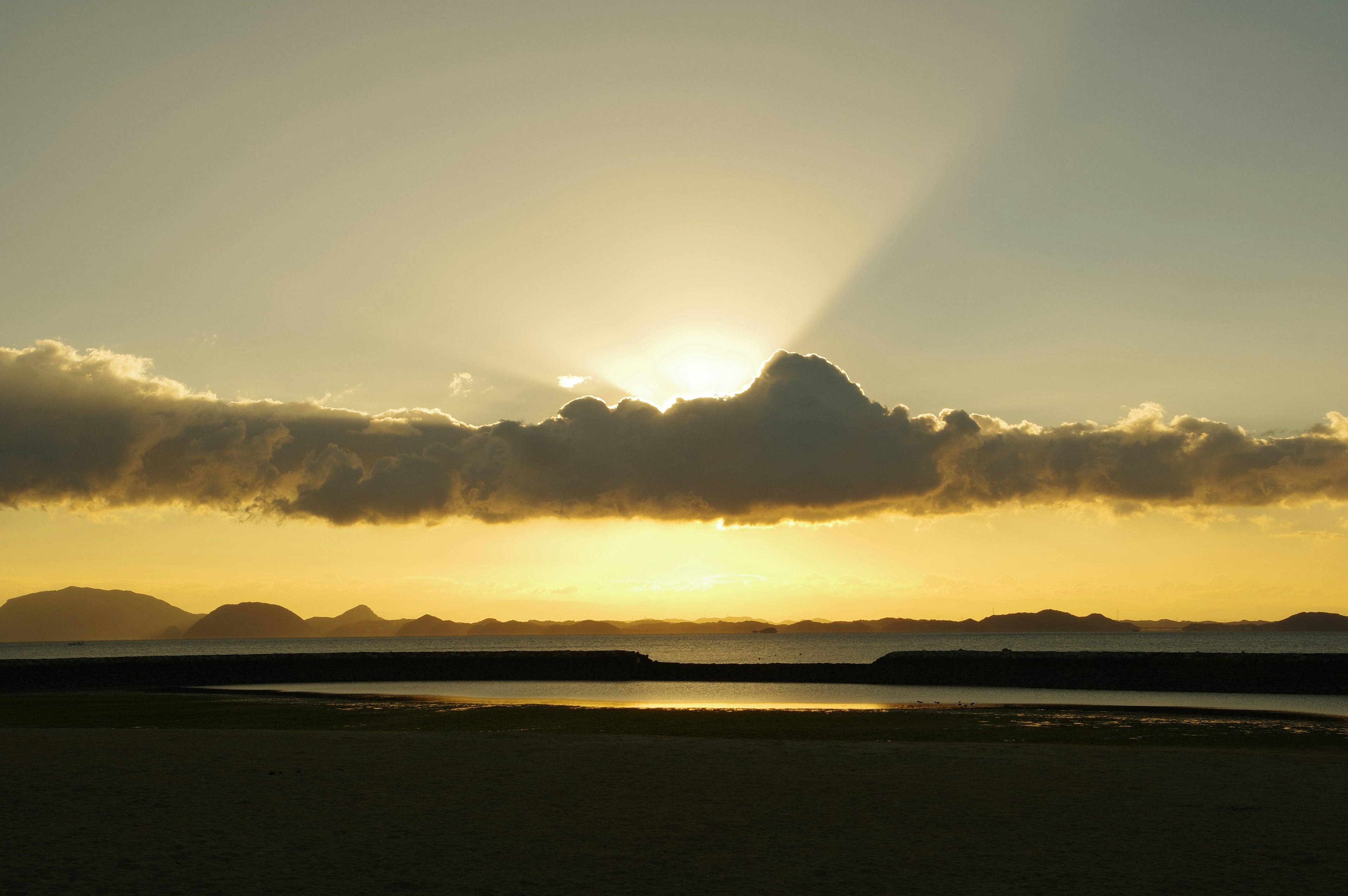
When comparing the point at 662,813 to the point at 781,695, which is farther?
the point at 781,695

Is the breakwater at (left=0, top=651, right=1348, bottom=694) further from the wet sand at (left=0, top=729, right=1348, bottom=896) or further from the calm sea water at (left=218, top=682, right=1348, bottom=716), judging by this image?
the wet sand at (left=0, top=729, right=1348, bottom=896)

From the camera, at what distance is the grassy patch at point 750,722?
1014 inches

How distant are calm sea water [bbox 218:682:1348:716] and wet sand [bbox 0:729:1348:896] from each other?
2113cm

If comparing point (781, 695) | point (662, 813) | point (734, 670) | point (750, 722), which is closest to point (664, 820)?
point (662, 813)

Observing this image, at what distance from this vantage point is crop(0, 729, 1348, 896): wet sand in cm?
1033

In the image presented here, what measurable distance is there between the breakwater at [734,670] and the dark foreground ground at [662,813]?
→ 4088 cm

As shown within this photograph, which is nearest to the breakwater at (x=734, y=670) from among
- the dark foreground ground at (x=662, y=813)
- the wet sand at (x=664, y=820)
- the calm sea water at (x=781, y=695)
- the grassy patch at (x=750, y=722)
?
the calm sea water at (x=781, y=695)

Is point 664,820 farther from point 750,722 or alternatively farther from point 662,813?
point 750,722

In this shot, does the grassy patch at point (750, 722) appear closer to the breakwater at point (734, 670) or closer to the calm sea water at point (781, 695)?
the calm sea water at point (781, 695)

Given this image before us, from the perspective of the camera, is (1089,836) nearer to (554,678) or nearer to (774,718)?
(774,718)

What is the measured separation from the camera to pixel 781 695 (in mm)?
58125

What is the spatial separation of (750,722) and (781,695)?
28228 mm

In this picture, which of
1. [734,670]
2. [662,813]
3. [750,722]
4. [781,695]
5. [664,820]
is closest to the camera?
[664,820]

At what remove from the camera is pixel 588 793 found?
15656 mm
